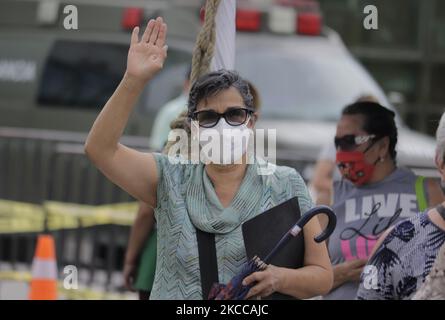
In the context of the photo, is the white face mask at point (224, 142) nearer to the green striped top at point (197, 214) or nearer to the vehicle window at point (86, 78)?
the green striped top at point (197, 214)

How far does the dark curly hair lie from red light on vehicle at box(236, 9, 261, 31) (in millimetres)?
7046

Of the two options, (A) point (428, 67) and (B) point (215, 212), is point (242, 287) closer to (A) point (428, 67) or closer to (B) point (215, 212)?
(B) point (215, 212)

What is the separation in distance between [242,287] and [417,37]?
15.0 m

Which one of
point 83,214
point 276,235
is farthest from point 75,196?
point 276,235

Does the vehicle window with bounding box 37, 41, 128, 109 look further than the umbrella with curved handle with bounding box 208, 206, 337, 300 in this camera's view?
Yes

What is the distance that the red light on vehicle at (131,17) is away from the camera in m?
10.8

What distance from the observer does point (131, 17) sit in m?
11.0

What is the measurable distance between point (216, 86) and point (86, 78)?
7.62m

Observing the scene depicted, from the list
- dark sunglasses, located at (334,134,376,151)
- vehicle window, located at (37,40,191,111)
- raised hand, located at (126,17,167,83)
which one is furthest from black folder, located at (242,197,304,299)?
vehicle window, located at (37,40,191,111)

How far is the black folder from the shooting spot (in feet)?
12.0

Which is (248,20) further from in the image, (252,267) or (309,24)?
(252,267)

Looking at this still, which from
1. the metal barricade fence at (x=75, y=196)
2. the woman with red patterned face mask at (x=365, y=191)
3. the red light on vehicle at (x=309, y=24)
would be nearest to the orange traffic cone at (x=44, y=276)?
the metal barricade fence at (x=75, y=196)

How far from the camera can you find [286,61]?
10828mm

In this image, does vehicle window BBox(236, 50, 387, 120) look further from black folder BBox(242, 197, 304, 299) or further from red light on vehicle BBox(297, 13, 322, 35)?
black folder BBox(242, 197, 304, 299)
